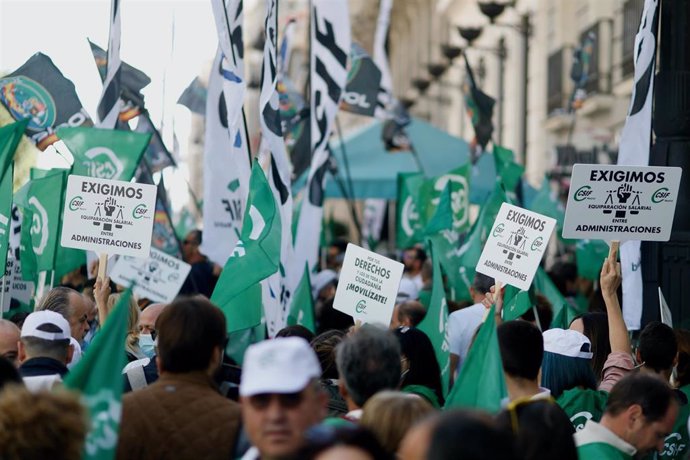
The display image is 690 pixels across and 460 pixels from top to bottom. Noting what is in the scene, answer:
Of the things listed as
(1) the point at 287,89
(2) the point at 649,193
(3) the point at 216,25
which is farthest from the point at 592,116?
(2) the point at 649,193

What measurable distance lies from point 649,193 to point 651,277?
1.39 meters

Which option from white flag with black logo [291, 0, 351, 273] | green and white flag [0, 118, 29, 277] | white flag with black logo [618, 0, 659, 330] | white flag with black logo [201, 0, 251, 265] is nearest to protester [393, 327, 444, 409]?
green and white flag [0, 118, 29, 277]

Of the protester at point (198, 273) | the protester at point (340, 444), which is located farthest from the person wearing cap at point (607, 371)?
the protester at point (198, 273)

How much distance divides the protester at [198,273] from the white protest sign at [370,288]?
4.20 m

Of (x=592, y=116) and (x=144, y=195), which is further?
(x=592, y=116)

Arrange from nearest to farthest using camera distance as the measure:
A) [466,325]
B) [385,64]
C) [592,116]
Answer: [466,325] → [385,64] → [592,116]

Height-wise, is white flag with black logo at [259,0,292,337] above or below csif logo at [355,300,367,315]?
above

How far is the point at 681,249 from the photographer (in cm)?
941

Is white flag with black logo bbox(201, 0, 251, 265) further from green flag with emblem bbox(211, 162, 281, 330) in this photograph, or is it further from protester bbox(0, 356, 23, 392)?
protester bbox(0, 356, 23, 392)

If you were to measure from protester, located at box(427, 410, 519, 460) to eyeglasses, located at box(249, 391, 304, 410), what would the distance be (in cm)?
65

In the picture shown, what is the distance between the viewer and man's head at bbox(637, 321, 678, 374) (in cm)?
685

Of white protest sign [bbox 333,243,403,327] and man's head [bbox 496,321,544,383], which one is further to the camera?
white protest sign [bbox 333,243,403,327]

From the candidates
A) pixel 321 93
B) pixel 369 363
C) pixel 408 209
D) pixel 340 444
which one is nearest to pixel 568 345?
pixel 369 363

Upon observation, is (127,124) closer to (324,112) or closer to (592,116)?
(324,112)
